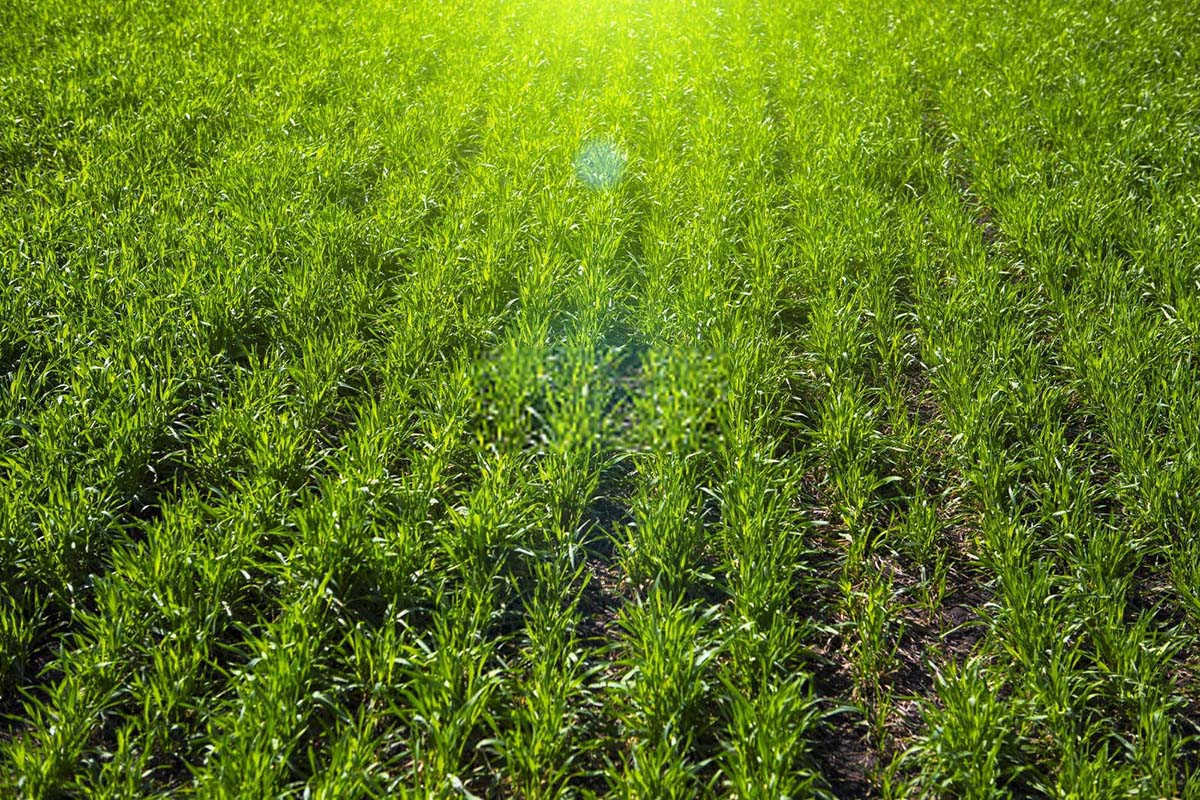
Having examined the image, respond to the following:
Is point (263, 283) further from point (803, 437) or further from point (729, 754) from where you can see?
point (729, 754)

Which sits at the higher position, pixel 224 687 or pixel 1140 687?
pixel 224 687

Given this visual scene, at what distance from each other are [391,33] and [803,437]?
20.6 ft

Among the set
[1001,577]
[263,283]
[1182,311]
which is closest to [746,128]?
[1182,311]

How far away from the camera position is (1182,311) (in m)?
4.20

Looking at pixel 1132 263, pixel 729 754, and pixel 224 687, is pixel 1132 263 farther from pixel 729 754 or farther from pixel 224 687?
pixel 224 687

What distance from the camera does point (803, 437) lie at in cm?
382

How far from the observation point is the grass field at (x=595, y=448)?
2.50m

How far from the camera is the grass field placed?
2.50 metres

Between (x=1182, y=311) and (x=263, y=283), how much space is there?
13.2 feet

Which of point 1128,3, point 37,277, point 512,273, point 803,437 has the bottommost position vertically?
point 1128,3

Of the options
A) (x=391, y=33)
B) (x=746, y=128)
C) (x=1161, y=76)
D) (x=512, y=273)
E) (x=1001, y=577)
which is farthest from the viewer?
(x=391, y=33)

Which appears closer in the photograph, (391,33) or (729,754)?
(729,754)

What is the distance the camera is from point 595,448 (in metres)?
3.64

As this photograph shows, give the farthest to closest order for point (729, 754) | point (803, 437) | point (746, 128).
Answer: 1. point (746, 128)
2. point (803, 437)
3. point (729, 754)
